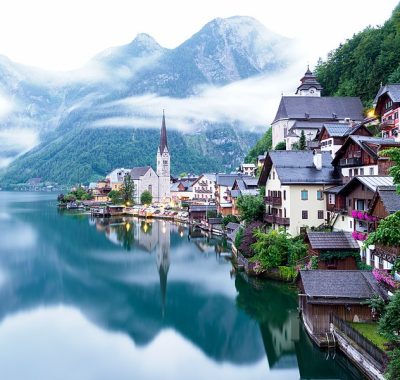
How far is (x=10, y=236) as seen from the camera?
219ft

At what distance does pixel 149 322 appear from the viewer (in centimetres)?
2767

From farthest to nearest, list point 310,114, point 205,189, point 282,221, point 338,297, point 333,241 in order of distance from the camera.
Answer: point 205,189 < point 310,114 < point 282,221 < point 333,241 < point 338,297

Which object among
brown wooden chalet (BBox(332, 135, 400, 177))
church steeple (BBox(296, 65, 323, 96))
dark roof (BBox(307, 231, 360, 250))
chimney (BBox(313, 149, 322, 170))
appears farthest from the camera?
church steeple (BBox(296, 65, 323, 96))

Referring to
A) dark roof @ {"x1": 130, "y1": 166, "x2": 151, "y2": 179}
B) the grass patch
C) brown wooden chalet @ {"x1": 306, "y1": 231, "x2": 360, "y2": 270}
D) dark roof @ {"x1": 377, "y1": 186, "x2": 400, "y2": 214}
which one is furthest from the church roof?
the grass patch

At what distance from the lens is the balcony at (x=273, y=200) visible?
124ft

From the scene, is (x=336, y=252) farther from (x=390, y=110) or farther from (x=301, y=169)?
(x=390, y=110)

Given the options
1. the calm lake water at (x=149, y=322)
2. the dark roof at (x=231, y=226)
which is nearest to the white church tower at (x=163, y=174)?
the dark roof at (x=231, y=226)

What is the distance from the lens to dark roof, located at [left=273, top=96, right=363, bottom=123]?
2813 inches

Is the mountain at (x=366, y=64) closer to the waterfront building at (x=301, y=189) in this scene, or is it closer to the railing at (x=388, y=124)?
the railing at (x=388, y=124)

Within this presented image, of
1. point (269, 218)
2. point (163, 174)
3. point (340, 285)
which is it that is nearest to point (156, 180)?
point (163, 174)

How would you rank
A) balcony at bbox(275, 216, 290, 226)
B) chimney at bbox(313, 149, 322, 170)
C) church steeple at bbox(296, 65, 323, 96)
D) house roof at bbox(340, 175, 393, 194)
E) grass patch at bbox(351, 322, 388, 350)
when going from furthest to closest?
church steeple at bbox(296, 65, 323, 96), chimney at bbox(313, 149, 322, 170), balcony at bbox(275, 216, 290, 226), house roof at bbox(340, 175, 393, 194), grass patch at bbox(351, 322, 388, 350)

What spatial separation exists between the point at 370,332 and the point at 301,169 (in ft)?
65.5

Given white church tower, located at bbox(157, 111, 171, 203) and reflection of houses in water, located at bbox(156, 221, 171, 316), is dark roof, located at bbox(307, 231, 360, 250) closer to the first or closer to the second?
reflection of houses in water, located at bbox(156, 221, 171, 316)

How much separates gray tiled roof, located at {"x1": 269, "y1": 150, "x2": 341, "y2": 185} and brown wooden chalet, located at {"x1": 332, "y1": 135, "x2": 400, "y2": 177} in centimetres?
142
